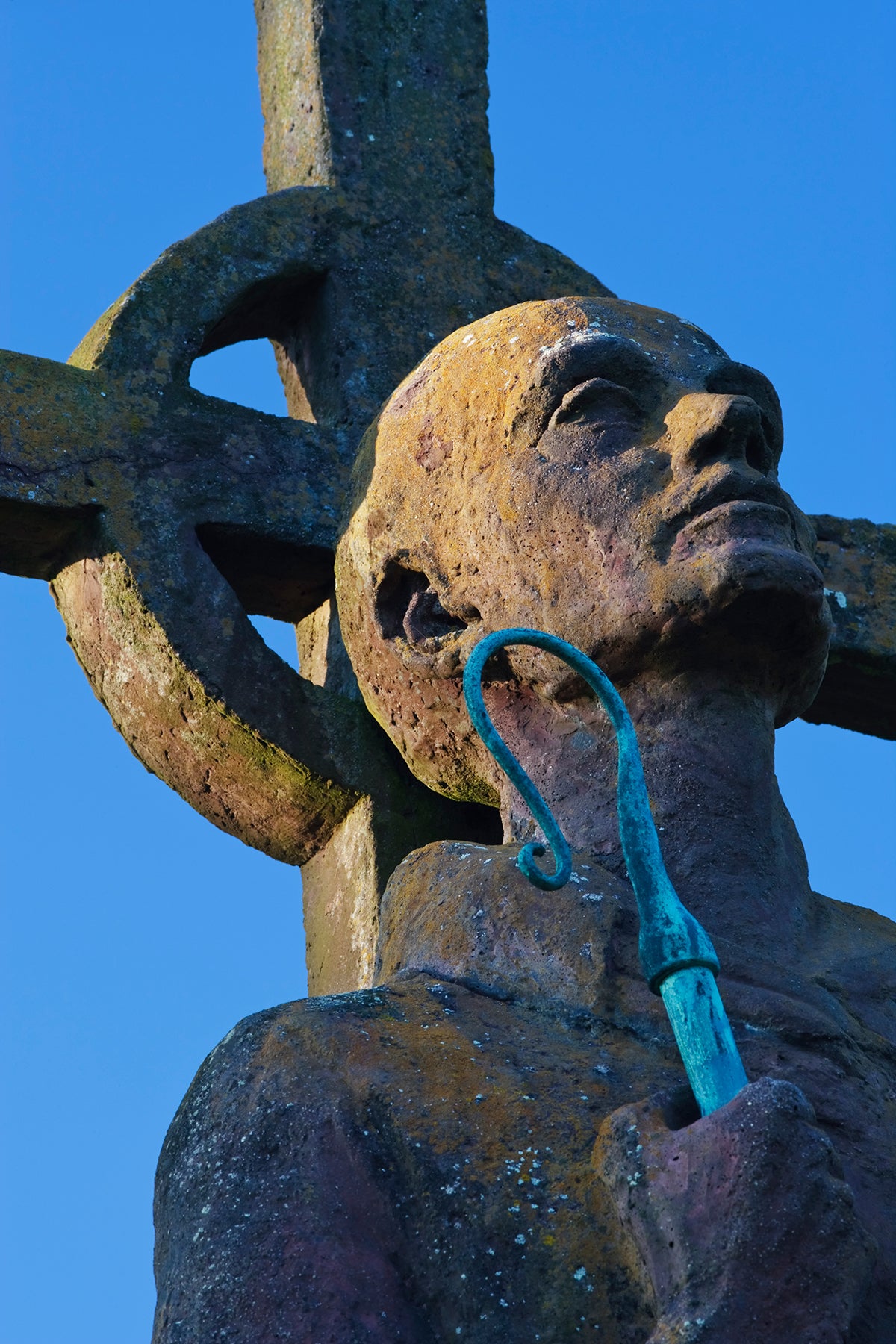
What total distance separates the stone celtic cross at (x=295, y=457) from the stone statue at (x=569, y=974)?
30 centimetres

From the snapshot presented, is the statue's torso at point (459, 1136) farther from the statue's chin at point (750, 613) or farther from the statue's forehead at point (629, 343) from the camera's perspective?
the statue's forehead at point (629, 343)

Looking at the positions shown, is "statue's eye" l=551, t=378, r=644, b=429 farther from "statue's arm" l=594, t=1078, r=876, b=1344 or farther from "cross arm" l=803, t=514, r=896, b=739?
"statue's arm" l=594, t=1078, r=876, b=1344

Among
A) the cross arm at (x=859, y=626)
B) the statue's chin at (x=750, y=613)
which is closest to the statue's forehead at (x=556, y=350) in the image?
the statue's chin at (x=750, y=613)

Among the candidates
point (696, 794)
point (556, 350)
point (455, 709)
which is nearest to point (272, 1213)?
point (696, 794)

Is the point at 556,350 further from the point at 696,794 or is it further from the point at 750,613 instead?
the point at 696,794

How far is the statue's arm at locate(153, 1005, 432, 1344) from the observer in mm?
4191

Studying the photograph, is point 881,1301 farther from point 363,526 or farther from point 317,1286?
point 363,526

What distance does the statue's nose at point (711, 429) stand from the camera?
5.46 metres

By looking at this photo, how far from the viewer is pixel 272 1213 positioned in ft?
14.2

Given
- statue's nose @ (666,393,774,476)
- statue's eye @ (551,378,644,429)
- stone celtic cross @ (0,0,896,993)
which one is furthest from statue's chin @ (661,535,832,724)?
stone celtic cross @ (0,0,896,993)

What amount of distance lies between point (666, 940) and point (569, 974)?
0.69 metres

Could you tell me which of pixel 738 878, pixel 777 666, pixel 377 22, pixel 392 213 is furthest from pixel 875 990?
pixel 377 22

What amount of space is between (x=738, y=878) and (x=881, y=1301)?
3.73ft

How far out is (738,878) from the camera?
5250 mm
